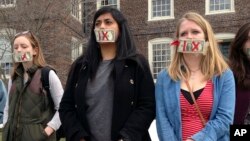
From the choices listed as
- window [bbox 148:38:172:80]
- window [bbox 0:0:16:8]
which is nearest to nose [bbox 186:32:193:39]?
window [bbox 0:0:16:8]

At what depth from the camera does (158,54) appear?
76.6 ft

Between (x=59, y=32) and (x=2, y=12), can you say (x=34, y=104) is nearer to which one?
(x=2, y=12)

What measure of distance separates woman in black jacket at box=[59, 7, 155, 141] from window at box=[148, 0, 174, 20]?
19.9m

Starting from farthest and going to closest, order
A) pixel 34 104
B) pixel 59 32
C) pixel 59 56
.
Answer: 1. pixel 59 32
2. pixel 59 56
3. pixel 34 104

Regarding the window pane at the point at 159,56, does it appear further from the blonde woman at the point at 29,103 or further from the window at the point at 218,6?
the blonde woman at the point at 29,103

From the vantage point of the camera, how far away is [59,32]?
64.2ft

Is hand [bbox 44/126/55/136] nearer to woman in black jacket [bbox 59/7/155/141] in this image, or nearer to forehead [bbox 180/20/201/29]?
woman in black jacket [bbox 59/7/155/141]

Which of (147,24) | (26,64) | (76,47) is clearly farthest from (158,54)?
(26,64)

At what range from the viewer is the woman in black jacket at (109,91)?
317cm

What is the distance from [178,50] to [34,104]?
156 centimetres

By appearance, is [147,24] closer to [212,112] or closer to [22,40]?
[22,40]

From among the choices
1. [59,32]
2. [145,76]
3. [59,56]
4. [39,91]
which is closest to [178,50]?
[145,76]

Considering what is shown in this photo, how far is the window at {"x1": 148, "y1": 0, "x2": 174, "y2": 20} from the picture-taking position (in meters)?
23.2

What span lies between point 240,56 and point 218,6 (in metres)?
19.0
